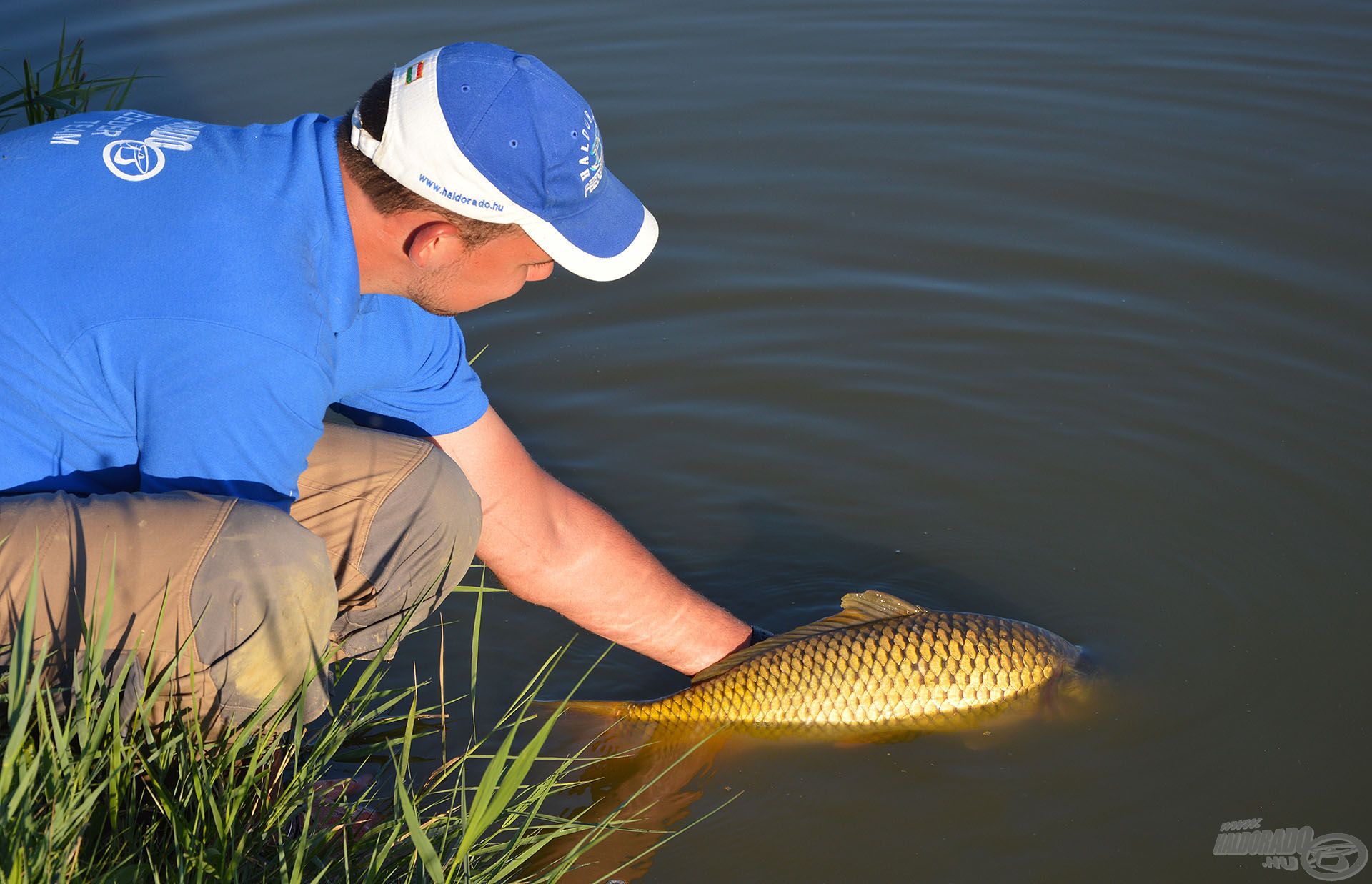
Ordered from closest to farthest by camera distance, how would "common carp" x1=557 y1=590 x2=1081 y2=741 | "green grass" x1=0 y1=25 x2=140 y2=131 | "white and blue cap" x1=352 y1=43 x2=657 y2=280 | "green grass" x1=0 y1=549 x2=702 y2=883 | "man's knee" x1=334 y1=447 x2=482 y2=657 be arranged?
"green grass" x1=0 y1=549 x2=702 y2=883, "white and blue cap" x1=352 y1=43 x2=657 y2=280, "man's knee" x1=334 y1=447 x2=482 y2=657, "common carp" x1=557 y1=590 x2=1081 y2=741, "green grass" x1=0 y1=25 x2=140 y2=131

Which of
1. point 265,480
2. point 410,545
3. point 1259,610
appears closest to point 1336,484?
point 1259,610

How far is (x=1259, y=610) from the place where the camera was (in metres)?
3.38

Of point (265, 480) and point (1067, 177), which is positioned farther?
point (1067, 177)

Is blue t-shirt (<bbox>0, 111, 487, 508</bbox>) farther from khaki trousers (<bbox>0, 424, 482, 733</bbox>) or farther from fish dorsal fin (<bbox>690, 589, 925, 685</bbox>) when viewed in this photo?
fish dorsal fin (<bbox>690, 589, 925, 685</bbox>)

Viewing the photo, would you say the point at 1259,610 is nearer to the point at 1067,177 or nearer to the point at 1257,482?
the point at 1257,482

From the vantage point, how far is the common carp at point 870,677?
2.92 meters

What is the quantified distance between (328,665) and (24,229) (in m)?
1.01

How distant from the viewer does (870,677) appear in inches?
115

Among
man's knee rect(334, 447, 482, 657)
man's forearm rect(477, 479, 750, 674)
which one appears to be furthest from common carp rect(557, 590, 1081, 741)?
man's knee rect(334, 447, 482, 657)

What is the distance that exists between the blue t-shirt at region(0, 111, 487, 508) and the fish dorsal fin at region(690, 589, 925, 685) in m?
1.17

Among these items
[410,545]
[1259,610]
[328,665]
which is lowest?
[1259,610]

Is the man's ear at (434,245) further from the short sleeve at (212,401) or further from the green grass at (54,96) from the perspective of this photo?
the green grass at (54,96)

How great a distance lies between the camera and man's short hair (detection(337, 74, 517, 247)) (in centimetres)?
221

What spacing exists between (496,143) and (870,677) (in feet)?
4.87
